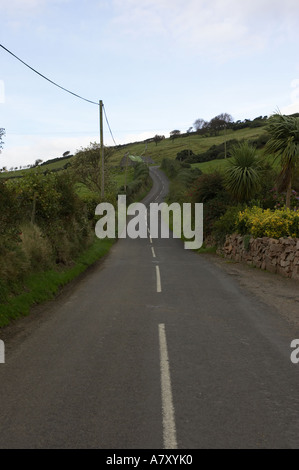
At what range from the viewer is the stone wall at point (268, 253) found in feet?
42.3

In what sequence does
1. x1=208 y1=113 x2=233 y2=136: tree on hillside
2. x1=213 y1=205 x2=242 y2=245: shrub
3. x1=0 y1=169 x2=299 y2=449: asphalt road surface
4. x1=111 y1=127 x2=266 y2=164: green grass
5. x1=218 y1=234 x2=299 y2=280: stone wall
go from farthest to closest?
x1=208 y1=113 x2=233 y2=136: tree on hillside → x1=111 y1=127 x2=266 y2=164: green grass → x1=213 y1=205 x2=242 y2=245: shrub → x1=218 y1=234 x2=299 y2=280: stone wall → x1=0 y1=169 x2=299 y2=449: asphalt road surface

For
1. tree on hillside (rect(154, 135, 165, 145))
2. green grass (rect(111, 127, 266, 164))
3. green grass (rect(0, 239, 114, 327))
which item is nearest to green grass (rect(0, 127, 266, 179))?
green grass (rect(111, 127, 266, 164))

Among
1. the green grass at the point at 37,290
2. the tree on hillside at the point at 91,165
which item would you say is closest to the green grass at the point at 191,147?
the tree on hillside at the point at 91,165

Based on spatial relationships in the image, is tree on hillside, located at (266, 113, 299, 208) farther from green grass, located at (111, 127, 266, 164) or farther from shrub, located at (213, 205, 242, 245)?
green grass, located at (111, 127, 266, 164)

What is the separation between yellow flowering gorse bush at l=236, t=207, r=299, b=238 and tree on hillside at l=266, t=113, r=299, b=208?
2.09 m

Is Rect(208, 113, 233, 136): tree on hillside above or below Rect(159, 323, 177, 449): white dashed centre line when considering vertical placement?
above

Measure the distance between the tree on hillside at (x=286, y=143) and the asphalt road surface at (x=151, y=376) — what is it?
353 inches

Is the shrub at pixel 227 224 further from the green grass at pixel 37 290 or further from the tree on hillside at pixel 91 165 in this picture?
the tree on hillside at pixel 91 165

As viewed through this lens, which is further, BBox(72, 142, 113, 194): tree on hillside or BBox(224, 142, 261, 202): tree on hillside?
BBox(72, 142, 113, 194): tree on hillside

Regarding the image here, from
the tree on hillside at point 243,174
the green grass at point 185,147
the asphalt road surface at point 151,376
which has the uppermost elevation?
the green grass at point 185,147

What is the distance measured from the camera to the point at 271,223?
1503cm

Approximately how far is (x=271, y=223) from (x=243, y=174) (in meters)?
5.31

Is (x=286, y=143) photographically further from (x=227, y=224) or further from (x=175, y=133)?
(x=175, y=133)

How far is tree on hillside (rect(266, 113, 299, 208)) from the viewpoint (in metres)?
16.6
